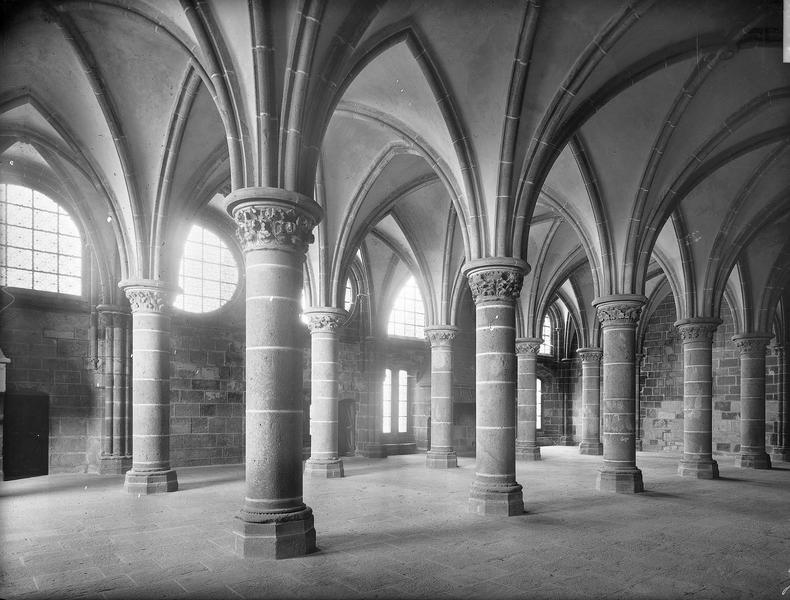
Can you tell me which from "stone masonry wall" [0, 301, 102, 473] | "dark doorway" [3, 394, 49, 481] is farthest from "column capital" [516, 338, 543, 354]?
"dark doorway" [3, 394, 49, 481]

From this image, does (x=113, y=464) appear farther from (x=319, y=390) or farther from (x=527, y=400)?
(x=527, y=400)

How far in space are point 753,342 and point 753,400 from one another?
148cm

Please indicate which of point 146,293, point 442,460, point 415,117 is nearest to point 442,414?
point 442,460

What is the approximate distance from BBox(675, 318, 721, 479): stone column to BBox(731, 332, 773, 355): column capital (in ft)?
8.85

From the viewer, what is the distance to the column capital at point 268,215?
612 centimetres

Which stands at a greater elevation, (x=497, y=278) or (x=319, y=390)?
(x=497, y=278)

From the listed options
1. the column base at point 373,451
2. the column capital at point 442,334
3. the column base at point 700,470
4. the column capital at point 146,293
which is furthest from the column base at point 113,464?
Answer: the column base at point 700,470

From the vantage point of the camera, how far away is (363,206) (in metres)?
12.7

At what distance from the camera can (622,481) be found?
10641 mm

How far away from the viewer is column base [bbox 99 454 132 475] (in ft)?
41.2

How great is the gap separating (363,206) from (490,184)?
444 cm

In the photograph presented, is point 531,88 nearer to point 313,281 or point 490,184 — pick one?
point 490,184

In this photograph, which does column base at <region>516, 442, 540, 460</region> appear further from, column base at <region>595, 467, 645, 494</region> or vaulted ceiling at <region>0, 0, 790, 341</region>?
column base at <region>595, 467, 645, 494</region>

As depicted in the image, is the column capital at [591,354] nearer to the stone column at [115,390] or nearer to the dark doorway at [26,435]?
the stone column at [115,390]
